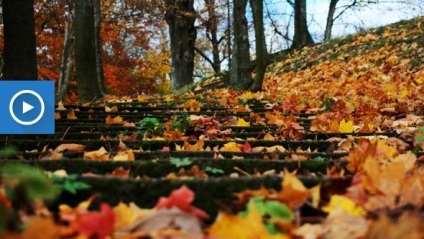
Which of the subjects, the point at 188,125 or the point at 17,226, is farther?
the point at 188,125

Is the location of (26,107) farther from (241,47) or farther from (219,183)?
(241,47)

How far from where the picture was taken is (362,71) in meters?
10.2

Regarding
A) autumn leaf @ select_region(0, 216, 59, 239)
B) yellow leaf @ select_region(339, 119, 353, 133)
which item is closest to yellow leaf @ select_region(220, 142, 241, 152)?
yellow leaf @ select_region(339, 119, 353, 133)

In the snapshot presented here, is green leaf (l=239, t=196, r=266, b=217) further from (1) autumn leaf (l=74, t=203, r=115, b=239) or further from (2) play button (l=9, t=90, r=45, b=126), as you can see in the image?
(2) play button (l=9, t=90, r=45, b=126)

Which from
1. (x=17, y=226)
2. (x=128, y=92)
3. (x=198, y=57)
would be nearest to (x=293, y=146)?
(x=17, y=226)

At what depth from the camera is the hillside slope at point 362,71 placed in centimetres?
616

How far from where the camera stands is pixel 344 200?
4.30 ft

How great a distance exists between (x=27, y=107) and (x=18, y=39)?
23.9 inches

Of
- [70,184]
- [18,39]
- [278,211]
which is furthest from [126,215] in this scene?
[18,39]

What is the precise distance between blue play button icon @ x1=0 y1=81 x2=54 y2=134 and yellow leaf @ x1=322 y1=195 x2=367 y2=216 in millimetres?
2733

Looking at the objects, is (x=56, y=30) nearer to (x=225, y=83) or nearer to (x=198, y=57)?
(x=225, y=83)

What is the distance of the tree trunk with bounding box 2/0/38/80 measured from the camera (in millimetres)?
3838

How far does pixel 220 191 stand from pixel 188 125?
96.7 inches

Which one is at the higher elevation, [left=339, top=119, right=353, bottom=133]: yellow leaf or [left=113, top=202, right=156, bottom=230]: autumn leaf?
[left=339, top=119, right=353, bottom=133]: yellow leaf
